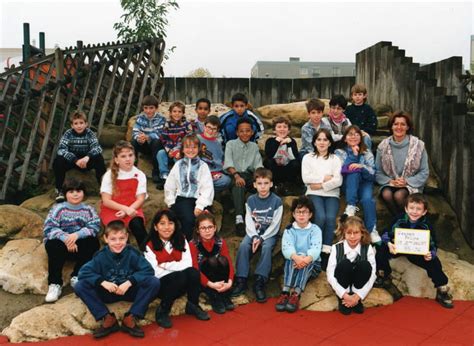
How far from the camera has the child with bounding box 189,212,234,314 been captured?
177 inches

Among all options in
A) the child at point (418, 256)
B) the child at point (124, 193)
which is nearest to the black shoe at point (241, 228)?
the child at point (124, 193)

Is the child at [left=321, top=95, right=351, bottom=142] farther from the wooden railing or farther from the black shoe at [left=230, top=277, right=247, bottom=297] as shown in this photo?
the wooden railing

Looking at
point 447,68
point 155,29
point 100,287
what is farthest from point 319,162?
point 155,29

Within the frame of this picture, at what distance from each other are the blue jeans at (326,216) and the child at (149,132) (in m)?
2.23

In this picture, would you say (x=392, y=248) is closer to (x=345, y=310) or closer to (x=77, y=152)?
(x=345, y=310)

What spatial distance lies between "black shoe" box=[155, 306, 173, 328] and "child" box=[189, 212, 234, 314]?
43 cm

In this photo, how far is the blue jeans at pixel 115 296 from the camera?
4016 millimetres

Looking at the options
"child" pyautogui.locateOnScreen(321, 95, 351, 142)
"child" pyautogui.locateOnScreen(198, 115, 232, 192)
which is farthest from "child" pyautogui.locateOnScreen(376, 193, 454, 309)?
"child" pyautogui.locateOnScreen(198, 115, 232, 192)

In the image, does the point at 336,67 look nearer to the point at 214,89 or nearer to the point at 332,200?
the point at 214,89

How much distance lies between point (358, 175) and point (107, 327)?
9.46 feet

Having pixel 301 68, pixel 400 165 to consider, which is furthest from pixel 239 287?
pixel 301 68

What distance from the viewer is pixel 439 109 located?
20.5 feet

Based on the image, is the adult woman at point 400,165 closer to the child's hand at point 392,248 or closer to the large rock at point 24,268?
the child's hand at point 392,248

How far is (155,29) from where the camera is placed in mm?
9867
